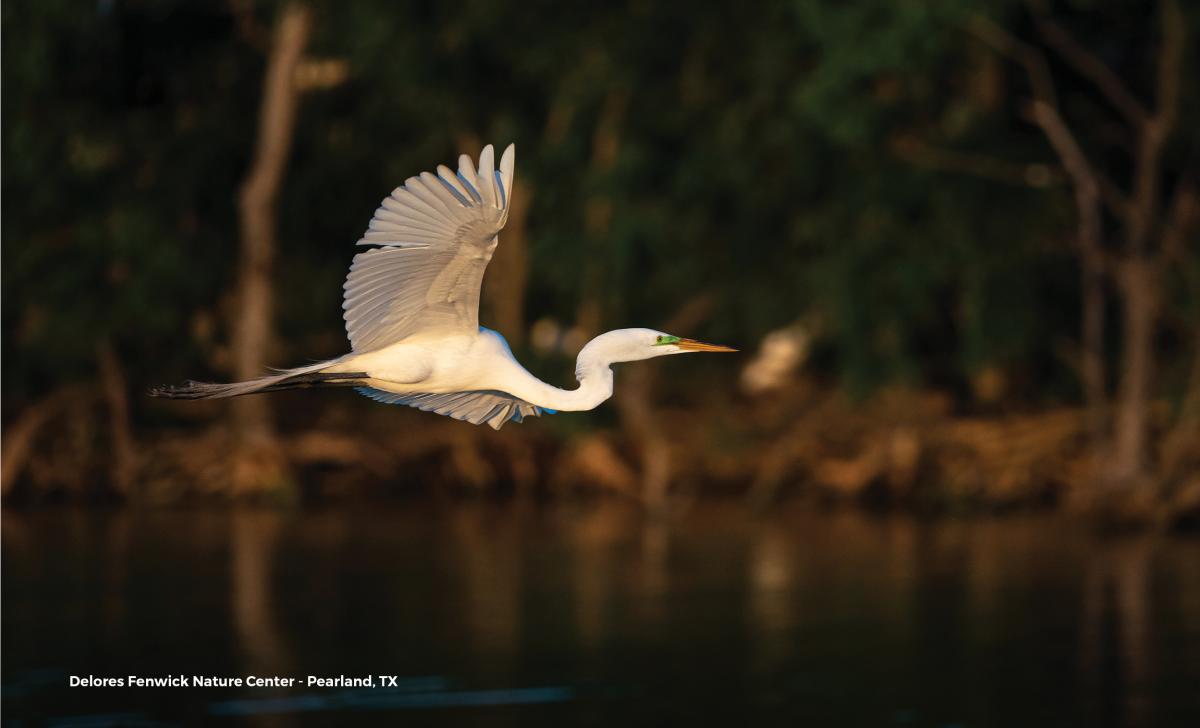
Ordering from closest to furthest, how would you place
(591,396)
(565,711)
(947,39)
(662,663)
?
(591,396) → (565,711) → (662,663) → (947,39)

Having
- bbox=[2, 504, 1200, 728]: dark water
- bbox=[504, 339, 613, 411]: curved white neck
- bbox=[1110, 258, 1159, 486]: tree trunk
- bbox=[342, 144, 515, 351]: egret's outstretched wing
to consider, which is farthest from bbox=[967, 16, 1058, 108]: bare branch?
bbox=[342, 144, 515, 351]: egret's outstretched wing

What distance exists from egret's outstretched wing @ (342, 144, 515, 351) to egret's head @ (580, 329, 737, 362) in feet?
1.38

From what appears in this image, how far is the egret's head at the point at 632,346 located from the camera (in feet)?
22.7

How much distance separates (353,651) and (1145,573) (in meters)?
8.40

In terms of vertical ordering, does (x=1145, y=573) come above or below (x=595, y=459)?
below

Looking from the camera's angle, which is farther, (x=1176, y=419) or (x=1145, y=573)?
(x=1176, y=419)

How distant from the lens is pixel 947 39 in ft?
75.2

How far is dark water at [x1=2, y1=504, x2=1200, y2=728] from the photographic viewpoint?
16.3 meters

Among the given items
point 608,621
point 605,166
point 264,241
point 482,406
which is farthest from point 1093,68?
point 482,406

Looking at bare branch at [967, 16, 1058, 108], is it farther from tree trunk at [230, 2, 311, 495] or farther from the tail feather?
the tail feather

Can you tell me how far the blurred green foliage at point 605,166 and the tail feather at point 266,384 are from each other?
51.3ft

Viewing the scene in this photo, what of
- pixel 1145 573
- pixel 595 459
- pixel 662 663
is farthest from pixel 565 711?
pixel 595 459

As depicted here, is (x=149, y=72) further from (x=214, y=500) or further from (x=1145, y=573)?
(x=1145, y=573)

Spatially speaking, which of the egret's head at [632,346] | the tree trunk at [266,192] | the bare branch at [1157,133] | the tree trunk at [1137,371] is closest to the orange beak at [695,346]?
the egret's head at [632,346]
